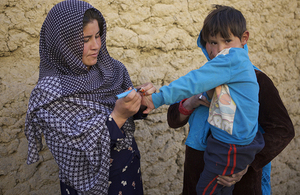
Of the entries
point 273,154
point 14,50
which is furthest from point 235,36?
point 14,50

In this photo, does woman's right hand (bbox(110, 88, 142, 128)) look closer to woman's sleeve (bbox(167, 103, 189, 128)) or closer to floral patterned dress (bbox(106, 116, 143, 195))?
floral patterned dress (bbox(106, 116, 143, 195))

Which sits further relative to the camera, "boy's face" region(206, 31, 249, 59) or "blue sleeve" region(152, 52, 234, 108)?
"boy's face" region(206, 31, 249, 59)

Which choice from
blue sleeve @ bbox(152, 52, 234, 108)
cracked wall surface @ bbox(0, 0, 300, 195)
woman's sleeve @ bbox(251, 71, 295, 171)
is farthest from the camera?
cracked wall surface @ bbox(0, 0, 300, 195)

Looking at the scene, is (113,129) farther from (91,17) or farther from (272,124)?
(272,124)

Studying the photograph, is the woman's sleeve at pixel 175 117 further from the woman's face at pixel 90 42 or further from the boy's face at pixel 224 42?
the woman's face at pixel 90 42

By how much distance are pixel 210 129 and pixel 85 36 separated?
0.95 meters

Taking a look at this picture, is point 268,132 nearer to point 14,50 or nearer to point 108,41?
point 108,41

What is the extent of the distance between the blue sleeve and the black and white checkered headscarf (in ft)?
1.42

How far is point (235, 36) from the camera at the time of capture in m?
1.32

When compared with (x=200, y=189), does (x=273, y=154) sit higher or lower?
higher

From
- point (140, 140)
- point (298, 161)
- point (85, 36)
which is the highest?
point (85, 36)

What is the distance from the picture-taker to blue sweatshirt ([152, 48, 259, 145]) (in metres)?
1.16

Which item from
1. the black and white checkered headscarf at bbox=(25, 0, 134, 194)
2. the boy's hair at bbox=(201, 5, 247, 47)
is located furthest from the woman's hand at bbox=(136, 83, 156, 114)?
the boy's hair at bbox=(201, 5, 247, 47)

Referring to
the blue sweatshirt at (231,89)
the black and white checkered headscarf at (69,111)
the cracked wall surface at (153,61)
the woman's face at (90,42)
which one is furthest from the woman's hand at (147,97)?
the cracked wall surface at (153,61)
